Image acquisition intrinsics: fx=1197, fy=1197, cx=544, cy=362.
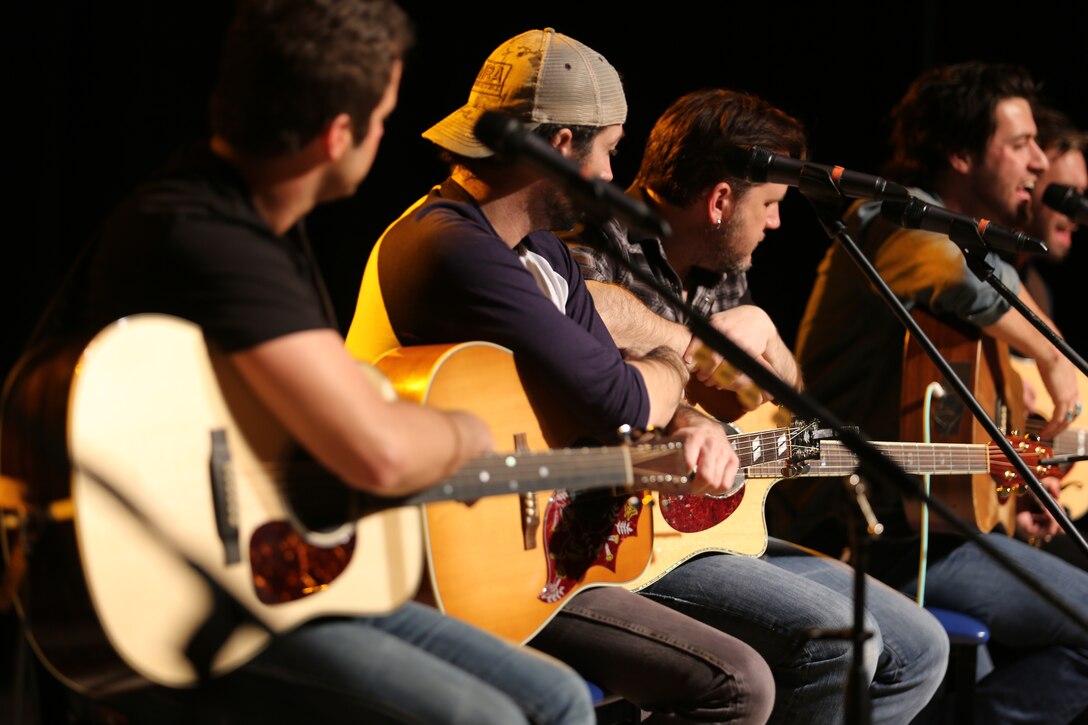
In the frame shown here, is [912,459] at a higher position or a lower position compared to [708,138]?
lower

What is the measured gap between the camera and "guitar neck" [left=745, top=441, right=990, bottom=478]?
304 cm

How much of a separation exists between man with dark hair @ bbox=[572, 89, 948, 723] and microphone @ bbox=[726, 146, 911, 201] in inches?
2.0

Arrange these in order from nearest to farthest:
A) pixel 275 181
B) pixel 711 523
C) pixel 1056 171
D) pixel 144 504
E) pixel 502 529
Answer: pixel 144 504 < pixel 275 181 < pixel 502 529 < pixel 711 523 < pixel 1056 171

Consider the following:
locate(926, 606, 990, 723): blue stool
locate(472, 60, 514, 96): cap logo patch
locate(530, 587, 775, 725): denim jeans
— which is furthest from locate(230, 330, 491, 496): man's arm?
locate(926, 606, 990, 723): blue stool

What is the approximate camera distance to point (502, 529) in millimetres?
2307

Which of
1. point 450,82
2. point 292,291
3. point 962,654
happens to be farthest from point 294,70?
point 962,654

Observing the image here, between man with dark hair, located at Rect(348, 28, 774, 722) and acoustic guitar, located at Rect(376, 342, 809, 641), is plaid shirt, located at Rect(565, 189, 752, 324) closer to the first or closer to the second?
man with dark hair, located at Rect(348, 28, 774, 722)

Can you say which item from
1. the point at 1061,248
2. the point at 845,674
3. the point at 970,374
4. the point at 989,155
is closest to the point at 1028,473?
the point at 845,674

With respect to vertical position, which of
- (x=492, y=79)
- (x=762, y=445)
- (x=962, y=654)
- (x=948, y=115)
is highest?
(x=492, y=79)

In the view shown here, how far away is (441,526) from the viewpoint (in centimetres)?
219

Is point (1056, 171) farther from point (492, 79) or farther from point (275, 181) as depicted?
point (275, 181)

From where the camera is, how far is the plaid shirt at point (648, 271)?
3.11 metres

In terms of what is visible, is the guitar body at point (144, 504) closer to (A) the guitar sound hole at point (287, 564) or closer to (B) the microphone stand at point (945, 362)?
(A) the guitar sound hole at point (287, 564)

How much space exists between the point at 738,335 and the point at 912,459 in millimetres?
643
